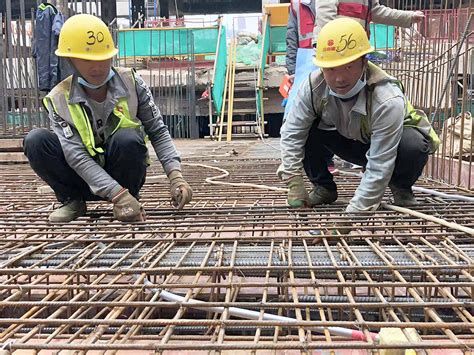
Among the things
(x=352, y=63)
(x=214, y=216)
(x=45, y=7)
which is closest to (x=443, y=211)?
(x=352, y=63)

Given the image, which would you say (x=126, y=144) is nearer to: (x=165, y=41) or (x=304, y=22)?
(x=304, y=22)

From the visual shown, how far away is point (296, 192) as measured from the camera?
2336mm

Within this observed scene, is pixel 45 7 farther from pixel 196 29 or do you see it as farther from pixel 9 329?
pixel 196 29

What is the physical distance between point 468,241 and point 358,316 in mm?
869

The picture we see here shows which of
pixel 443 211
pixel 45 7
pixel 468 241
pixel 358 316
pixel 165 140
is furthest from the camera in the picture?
pixel 45 7

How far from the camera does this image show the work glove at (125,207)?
211 cm

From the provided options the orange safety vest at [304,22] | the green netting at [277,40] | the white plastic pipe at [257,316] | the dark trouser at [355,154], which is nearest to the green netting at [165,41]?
the green netting at [277,40]

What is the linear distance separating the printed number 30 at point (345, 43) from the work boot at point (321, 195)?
711 mm

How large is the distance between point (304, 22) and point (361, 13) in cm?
46

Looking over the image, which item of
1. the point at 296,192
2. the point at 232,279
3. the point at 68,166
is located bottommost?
the point at 232,279

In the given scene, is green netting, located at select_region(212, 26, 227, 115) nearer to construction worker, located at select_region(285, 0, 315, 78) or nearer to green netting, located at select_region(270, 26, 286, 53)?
green netting, located at select_region(270, 26, 286, 53)

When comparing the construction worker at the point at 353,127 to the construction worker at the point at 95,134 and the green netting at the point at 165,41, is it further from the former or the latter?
the green netting at the point at 165,41

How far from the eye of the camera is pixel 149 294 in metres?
1.55

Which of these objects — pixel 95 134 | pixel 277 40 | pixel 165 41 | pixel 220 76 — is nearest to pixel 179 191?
pixel 95 134
